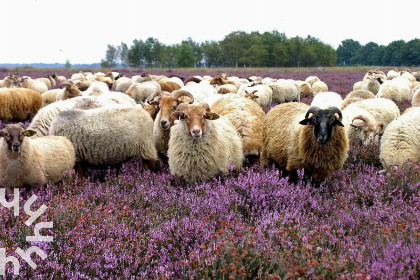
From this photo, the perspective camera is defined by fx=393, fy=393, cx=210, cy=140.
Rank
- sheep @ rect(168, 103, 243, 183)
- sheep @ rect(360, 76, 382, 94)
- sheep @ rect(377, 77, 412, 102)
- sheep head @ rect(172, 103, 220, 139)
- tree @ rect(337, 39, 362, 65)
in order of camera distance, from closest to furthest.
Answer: sheep head @ rect(172, 103, 220, 139)
sheep @ rect(168, 103, 243, 183)
sheep @ rect(377, 77, 412, 102)
sheep @ rect(360, 76, 382, 94)
tree @ rect(337, 39, 362, 65)

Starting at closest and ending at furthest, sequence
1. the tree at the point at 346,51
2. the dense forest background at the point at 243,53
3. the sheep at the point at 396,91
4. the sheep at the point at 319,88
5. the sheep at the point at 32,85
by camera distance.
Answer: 1. the sheep at the point at 396,91
2. the sheep at the point at 32,85
3. the sheep at the point at 319,88
4. the dense forest background at the point at 243,53
5. the tree at the point at 346,51

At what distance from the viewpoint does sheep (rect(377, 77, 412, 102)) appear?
1484 centimetres

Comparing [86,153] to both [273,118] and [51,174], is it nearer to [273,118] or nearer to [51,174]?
[51,174]

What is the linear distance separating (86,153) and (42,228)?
271 cm

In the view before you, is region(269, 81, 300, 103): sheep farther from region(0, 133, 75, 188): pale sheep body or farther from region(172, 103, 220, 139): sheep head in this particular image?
region(0, 133, 75, 188): pale sheep body

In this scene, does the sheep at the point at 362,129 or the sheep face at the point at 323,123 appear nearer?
the sheep face at the point at 323,123

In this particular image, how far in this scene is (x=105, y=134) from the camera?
659 centimetres

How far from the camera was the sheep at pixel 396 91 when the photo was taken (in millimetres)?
14844

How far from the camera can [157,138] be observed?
285 inches

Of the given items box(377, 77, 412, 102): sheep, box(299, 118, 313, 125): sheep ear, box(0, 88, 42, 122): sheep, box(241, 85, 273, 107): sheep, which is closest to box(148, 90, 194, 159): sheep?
box(299, 118, 313, 125): sheep ear

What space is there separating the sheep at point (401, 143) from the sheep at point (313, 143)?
97 centimetres

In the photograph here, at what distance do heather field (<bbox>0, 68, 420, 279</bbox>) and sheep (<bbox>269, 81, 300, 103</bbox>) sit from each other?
1375cm

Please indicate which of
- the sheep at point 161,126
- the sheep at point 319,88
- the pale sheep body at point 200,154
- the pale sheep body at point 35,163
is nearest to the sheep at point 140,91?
the sheep at point 161,126

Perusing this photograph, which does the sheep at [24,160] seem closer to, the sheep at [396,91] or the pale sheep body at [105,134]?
the pale sheep body at [105,134]
